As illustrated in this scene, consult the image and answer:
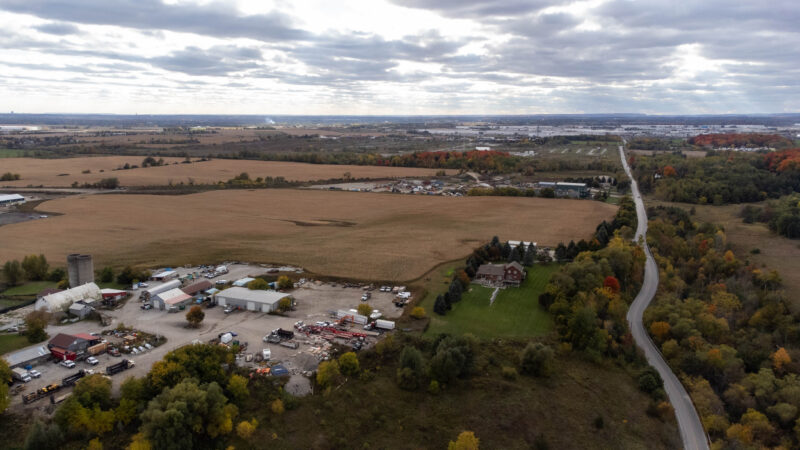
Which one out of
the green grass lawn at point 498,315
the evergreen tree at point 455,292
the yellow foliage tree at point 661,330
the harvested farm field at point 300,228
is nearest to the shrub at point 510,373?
the green grass lawn at point 498,315

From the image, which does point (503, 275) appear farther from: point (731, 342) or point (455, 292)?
point (731, 342)

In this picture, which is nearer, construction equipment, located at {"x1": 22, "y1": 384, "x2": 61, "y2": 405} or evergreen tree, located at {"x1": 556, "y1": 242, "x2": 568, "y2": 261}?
construction equipment, located at {"x1": 22, "y1": 384, "x2": 61, "y2": 405}

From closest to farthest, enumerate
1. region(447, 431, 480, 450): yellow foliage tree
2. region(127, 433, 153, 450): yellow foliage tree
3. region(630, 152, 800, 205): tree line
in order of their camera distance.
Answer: region(127, 433, 153, 450): yellow foliage tree, region(447, 431, 480, 450): yellow foliage tree, region(630, 152, 800, 205): tree line

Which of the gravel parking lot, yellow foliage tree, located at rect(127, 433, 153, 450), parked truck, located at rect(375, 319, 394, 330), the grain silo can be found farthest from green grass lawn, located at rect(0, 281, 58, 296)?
parked truck, located at rect(375, 319, 394, 330)

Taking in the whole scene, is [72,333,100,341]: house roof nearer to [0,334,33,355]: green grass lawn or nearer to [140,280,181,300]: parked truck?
[0,334,33,355]: green grass lawn

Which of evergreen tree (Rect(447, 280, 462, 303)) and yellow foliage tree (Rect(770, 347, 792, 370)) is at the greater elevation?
evergreen tree (Rect(447, 280, 462, 303))

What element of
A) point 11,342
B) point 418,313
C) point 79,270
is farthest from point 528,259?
point 11,342

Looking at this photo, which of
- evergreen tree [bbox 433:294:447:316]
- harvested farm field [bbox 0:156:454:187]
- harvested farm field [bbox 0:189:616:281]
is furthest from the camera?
harvested farm field [bbox 0:156:454:187]

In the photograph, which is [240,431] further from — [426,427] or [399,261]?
[399,261]
